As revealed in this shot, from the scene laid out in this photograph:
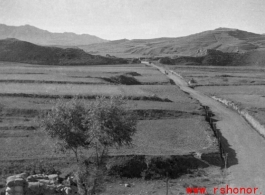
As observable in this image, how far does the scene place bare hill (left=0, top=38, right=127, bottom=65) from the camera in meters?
94.4

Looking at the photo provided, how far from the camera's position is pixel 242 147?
1256 inches

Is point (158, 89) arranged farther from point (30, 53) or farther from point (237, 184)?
point (30, 53)

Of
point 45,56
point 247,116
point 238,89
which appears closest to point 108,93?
point 247,116

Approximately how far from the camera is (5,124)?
112ft

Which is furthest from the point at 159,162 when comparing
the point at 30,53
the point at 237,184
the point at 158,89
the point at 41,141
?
the point at 30,53

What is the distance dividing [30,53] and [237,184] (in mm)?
87823

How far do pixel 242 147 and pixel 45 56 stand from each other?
3087 inches

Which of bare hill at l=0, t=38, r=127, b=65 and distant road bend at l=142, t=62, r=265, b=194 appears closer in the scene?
distant road bend at l=142, t=62, r=265, b=194

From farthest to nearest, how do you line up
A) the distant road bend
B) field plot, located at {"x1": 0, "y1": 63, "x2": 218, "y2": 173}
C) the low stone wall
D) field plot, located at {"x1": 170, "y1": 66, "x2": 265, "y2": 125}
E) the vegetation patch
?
the vegetation patch
field plot, located at {"x1": 170, "y1": 66, "x2": 265, "y2": 125}
the low stone wall
field plot, located at {"x1": 0, "y1": 63, "x2": 218, "y2": 173}
the distant road bend

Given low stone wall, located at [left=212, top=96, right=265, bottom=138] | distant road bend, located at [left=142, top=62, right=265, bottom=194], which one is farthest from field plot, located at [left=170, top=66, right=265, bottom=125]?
distant road bend, located at [left=142, top=62, right=265, bottom=194]

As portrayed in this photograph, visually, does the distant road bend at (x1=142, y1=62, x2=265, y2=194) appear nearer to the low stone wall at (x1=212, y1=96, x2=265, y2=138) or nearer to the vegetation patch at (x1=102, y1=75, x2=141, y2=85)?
the low stone wall at (x1=212, y1=96, x2=265, y2=138)

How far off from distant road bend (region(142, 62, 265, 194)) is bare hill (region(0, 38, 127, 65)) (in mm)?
53705

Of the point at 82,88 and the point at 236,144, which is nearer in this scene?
the point at 236,144

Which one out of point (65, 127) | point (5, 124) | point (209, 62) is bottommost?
point (5, 124)
